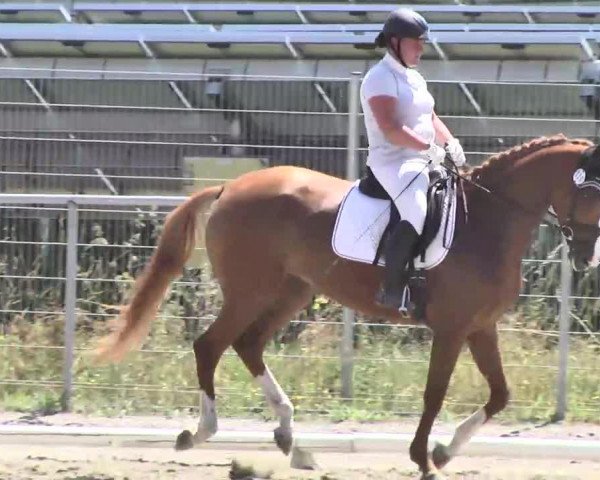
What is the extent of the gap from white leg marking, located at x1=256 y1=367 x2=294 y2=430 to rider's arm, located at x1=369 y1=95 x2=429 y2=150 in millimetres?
1713

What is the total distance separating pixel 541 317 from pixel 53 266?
3.75 m

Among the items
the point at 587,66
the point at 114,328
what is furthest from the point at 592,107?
the point at 114,328

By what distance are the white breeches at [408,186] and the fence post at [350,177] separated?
2.42 meters

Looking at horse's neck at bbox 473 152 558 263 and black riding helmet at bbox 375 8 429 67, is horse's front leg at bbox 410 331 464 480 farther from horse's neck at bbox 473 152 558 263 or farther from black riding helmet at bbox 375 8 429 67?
black riding helmet at bbox 375 8 429 67

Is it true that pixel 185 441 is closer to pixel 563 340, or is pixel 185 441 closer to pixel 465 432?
pixel 465 432

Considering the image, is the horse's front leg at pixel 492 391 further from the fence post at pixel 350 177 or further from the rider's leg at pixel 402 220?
the fence post at pixel 350 177

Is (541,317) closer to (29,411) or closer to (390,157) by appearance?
(390,157)

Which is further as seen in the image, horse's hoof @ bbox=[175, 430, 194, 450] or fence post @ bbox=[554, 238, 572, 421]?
fence post @ bbox=[554, 238, 572, 421]

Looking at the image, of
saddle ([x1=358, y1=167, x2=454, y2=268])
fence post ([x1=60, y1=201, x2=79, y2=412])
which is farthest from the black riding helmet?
fence post ([x1=60, y1=201, x2=79, y2=412])

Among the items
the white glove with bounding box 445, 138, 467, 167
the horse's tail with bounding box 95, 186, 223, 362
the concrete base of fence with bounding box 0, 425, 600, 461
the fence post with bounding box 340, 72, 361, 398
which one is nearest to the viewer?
the white glove with bounding box 445, 138, 467, 167

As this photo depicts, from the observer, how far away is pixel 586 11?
12945 mm

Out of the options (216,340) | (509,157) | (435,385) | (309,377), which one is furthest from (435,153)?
(309,377)

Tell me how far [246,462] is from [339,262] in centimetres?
128

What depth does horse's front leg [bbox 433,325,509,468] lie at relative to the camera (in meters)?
6.69
